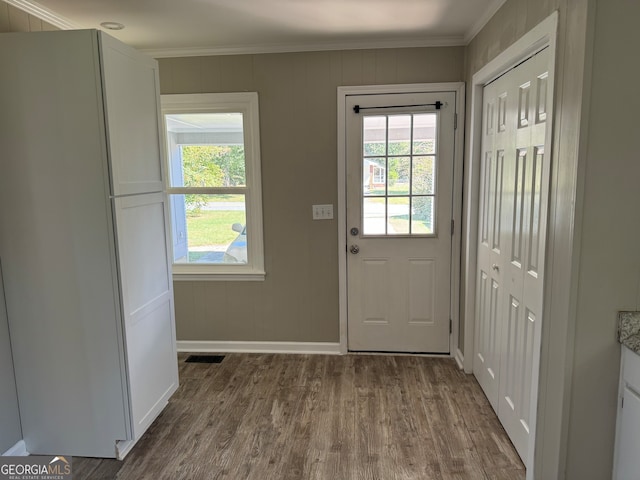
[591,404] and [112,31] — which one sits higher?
[112,31]

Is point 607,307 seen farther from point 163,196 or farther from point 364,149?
point 163,196

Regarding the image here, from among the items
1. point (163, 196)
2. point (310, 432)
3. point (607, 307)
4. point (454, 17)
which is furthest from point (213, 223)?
point (607, 307)

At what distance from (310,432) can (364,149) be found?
2.02 meters

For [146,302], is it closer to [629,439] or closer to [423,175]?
[423,175]

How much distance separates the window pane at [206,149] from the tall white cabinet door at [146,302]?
96cm

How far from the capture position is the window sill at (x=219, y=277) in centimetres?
347

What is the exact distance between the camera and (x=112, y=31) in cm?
286

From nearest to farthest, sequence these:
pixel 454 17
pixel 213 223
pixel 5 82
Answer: pixel 5 82
pixel 454 17
pixel 213 223

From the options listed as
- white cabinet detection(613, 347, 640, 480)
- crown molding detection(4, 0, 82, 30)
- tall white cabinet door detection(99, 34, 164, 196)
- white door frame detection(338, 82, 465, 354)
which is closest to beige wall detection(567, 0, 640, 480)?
white cabinet detection(613, 347, 640, 480)


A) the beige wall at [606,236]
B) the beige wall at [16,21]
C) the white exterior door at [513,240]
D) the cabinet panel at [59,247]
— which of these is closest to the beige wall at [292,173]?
the white exterior door at [513,240]

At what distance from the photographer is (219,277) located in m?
3.51

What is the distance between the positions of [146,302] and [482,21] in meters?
2.61

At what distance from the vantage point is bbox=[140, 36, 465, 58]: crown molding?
308 centimetres

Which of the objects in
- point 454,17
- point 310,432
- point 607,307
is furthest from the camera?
point 454,17
